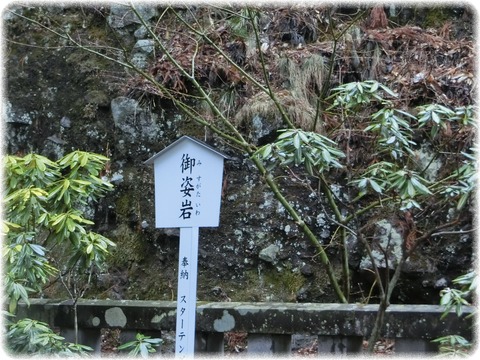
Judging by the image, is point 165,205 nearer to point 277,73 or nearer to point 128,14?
point 277,73

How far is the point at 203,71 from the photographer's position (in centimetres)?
574

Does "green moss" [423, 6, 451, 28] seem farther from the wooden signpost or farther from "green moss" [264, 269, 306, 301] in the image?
the wooden signpost

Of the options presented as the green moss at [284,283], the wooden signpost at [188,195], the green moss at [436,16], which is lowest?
the green moss at [284,283]

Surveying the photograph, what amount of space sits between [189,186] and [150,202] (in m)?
2.09

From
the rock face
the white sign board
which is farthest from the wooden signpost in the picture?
the rock face

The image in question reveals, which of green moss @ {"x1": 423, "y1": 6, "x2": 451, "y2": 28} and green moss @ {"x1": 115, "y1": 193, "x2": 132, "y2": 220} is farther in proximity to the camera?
green moss @ {"x1": 423, "y1": 6, "x2": 451, "y2": 28}

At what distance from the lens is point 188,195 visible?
3.31m

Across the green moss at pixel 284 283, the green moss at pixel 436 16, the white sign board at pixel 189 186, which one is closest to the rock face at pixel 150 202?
the green moss at pixel 284 283

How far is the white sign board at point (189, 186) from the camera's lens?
10.8ft

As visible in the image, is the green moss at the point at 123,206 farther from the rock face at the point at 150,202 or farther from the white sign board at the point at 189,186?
the white sign board at the point at 189,186

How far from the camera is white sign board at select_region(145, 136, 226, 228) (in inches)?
129

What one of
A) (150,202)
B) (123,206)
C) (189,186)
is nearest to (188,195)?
(189,186)

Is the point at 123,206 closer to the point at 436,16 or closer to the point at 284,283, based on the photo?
the point at 284,283

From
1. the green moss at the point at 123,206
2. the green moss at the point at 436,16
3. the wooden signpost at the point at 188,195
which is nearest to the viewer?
the wooden signpost at the point at 188,195
